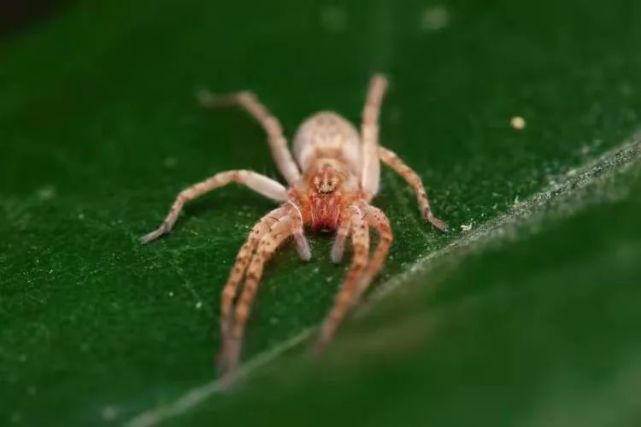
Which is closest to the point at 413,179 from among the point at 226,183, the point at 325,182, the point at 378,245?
the point at 325,182

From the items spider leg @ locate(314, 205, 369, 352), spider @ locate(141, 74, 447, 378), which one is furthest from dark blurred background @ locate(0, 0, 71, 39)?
spider leg @ locate(314, 205, 369, 352)

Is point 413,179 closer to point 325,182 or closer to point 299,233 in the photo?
point 325,182

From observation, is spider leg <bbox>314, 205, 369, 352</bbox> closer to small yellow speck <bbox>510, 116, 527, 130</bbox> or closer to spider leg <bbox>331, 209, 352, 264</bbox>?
spider leg <bbox>331, 209, 352, 264</bbox>

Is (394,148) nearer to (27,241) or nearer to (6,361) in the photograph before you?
(27,241)

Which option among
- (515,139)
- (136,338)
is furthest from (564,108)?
(136,338)

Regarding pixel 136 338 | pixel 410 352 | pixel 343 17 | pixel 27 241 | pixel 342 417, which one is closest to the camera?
pixel 342 417

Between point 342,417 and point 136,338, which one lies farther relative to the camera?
point 136,338
